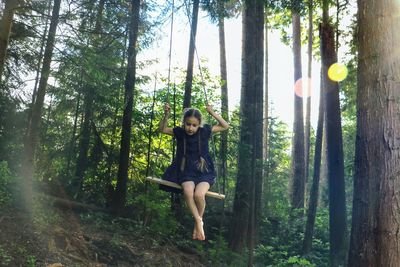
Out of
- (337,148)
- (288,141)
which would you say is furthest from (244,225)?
(288,141)

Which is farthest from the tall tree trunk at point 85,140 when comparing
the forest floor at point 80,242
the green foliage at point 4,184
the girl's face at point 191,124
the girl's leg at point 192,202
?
the girl's leg at point 192,202

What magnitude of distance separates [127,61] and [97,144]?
9.21 feet

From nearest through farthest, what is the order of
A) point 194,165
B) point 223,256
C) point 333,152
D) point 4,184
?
point 194,165
point 4,184
point 223,256
point 333,152

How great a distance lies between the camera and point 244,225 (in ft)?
36.9

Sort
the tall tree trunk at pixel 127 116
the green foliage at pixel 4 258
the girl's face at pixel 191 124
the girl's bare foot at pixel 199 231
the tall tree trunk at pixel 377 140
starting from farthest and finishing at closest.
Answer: the tall tree trunk at pixel 127 116 < the green foliage at pixel 4 258 < the girl's face at pixel 191 124 < the girl's bare foot at pixel 199 231 < the tall tree trunk at pixel 377 140

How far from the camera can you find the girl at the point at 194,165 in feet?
19.4

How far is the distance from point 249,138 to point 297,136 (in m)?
8.67

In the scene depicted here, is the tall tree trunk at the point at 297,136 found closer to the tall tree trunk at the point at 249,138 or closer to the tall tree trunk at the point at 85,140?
the tall tree trunk at the point at 249,138

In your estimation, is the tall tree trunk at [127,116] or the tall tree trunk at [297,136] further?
the tall tree trunk at [297,136]

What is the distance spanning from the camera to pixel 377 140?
541cm

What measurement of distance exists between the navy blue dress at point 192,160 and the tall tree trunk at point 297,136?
1201cm

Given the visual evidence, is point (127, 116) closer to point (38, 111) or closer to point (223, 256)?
point (38, 111)

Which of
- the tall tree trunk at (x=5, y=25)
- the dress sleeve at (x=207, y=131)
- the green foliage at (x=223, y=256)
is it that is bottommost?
the green foliage at (x=223, y=256)

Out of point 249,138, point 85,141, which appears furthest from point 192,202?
point 85,141
